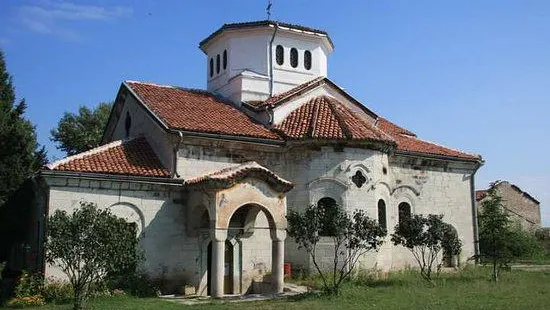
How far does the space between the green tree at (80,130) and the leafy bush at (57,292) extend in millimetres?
21332

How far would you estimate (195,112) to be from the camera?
19.2 meters

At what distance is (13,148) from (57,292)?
6143 millimetres

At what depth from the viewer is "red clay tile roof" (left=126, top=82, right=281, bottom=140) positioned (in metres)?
17.9

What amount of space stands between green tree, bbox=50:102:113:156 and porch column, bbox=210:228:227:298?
72.6ft

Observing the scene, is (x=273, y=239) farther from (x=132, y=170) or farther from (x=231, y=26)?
(x=231, y=26)

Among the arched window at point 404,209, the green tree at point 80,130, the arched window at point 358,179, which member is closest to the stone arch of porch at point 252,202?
the arched window at point 358,179

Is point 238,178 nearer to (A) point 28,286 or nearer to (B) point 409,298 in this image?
(B) point 409,298

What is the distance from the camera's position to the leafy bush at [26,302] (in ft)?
45.6

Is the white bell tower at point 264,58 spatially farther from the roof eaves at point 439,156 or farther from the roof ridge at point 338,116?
the roof eaves at point 439,156

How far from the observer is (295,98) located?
810 inches

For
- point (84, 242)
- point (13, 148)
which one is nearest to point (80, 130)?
point (13, 148)

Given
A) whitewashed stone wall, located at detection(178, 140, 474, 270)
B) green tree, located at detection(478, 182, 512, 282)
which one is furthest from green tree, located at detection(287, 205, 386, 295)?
green tree, located at detection(478, 182, 512, 282)

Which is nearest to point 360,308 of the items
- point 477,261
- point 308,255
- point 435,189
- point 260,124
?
point 308,255

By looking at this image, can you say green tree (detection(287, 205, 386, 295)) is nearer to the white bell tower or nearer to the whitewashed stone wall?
the whitewashed stone wall
